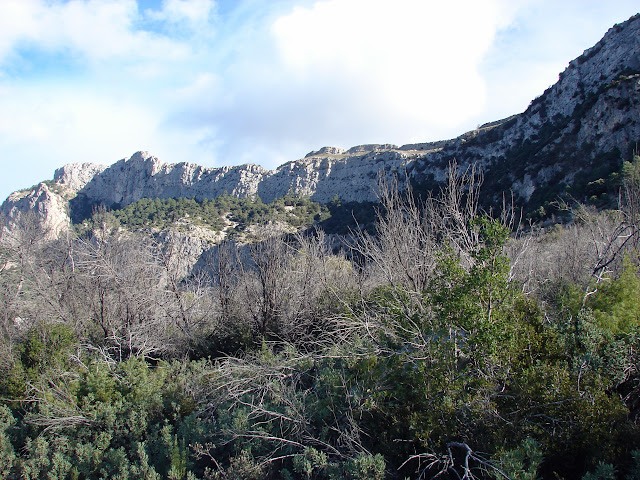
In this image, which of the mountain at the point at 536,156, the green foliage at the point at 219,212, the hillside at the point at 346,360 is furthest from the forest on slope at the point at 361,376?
the green foliage at the point at 219,212

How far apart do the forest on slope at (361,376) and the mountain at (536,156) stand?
3.01 m

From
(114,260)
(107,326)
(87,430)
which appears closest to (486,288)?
(87,430)

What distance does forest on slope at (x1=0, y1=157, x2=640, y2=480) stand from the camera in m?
4.12

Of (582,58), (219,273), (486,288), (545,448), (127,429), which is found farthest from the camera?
(582,58)

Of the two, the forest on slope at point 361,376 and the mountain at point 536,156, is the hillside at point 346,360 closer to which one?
the forest on slope at point 361,376

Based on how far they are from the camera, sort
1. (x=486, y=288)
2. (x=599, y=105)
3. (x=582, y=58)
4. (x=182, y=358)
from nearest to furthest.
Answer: (x=486, y=288)
(x=182, y=358)
(x=599, y=105)
(x=582, y=58)

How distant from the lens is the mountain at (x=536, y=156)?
2619 cm

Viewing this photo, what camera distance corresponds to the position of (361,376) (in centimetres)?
561

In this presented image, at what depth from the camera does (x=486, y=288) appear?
4.46 meters

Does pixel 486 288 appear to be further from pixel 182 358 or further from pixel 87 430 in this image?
pixel 182 358

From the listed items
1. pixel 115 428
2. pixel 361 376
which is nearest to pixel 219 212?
pixel 115 428

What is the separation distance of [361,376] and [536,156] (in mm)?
34252

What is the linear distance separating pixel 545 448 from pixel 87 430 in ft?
24.9

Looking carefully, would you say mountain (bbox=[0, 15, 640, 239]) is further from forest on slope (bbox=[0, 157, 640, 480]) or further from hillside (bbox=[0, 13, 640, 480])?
forest on slope (bbox=[0, 157, 640, 480])
